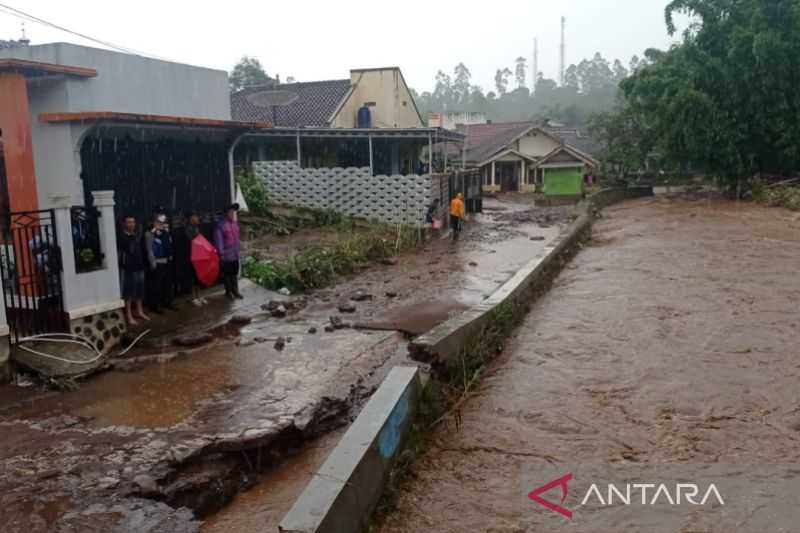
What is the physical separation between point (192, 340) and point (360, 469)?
5.08m

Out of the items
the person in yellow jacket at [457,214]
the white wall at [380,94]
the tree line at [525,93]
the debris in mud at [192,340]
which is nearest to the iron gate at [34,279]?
the debris in mud at [192,340]

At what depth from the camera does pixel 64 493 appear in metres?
5.08

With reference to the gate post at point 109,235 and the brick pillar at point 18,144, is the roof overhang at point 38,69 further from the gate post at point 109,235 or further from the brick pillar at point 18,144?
the gate post at point 109,235

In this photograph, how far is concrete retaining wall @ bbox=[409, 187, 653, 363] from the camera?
742 centimetres

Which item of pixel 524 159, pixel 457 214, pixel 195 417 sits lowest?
pixel 195 417

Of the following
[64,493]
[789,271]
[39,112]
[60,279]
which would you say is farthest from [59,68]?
[789,271]

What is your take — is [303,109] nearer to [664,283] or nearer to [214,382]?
[664,283]

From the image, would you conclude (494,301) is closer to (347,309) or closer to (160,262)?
(347,309)

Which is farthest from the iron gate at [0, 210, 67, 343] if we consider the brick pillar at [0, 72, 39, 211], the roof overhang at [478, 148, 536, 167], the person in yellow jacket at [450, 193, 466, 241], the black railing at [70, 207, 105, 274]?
the roof overhang at [478, 148, 536, 167]

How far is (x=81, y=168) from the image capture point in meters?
9.27

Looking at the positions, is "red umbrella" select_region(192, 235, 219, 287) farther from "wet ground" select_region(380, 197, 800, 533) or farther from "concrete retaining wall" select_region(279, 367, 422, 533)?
"concrete retaining wall" select_region(279, 367, 422, 533)

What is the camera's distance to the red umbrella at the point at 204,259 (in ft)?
35.8

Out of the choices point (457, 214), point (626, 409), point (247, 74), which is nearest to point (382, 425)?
point (626, 409)

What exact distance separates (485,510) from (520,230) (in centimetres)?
2016
